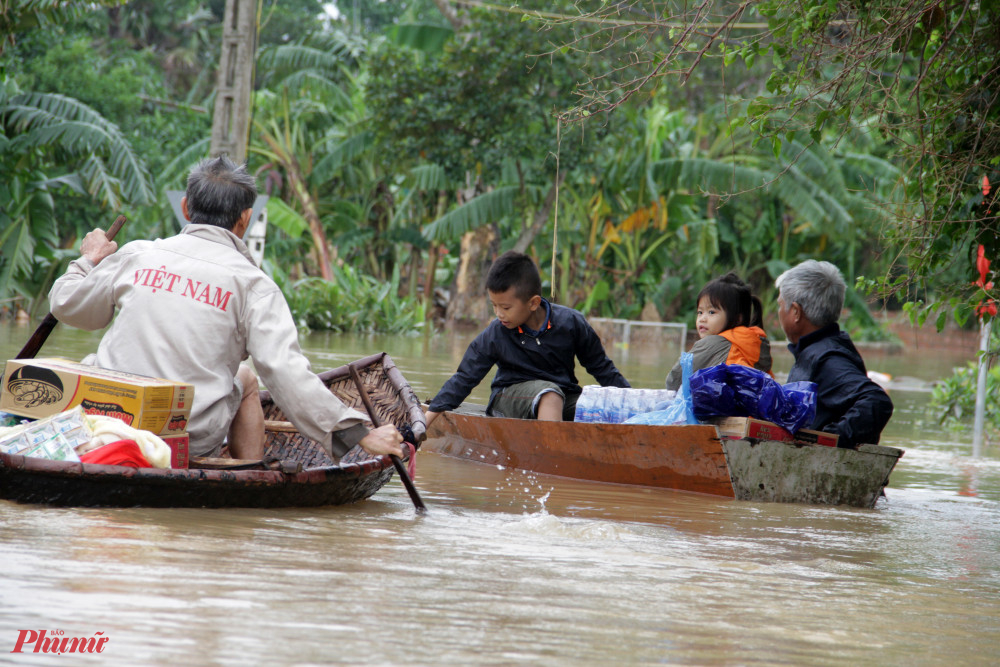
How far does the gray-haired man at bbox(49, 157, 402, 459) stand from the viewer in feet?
11.8

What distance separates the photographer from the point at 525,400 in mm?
5734

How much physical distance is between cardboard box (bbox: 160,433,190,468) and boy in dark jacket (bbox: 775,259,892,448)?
2.93 metres

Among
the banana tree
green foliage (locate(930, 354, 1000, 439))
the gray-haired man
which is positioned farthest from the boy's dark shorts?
the banana tree

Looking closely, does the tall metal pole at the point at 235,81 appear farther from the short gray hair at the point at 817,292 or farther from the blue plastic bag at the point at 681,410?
the short gray hair at the point at 817,292

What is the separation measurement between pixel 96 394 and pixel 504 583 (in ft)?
5.09

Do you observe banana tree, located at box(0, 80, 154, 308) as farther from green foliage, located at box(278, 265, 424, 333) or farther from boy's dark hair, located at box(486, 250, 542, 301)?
boy's dark hair, located at box(486, 250, 542, 301)

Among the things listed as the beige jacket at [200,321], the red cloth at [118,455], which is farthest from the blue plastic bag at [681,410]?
the red cloth at [118,455]

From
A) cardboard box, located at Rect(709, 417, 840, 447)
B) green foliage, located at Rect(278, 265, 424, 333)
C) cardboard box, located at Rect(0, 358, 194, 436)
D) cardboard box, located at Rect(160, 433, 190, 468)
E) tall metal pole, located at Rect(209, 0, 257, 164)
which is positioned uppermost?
tall metal pole, located at Rect(209, 0, 257, 164)

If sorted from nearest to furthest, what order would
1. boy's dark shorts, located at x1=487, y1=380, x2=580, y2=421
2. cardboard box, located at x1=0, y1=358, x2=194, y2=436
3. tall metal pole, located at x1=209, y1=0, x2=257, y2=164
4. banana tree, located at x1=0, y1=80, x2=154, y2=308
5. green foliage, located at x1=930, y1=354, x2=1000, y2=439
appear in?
cardboard box, located at x1=0, y1=358, x2=194, y2=436 < boy's dark shorts, located at x1=487, y1=380, x2=580, y2=421 < green foliage, located at x1=930, y1=354, x2=1000, y2=439 < tall metal pole, located at x1=209, y1=0, x2=257, y2=164 < banana tree, located at x1=0, y1=80, x2=154, y2=308

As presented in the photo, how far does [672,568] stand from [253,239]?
7951 millimetres

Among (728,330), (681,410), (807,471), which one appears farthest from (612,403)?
(807,471)

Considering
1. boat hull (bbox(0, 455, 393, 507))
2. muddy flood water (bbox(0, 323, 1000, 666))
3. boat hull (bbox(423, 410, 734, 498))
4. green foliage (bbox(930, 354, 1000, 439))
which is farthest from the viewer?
green foliage (bbox(930, 354, 1000, 439))

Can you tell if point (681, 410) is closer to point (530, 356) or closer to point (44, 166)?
point (530, 356)

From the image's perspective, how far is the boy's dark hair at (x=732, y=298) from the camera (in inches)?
199
